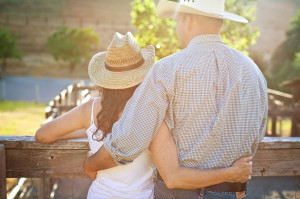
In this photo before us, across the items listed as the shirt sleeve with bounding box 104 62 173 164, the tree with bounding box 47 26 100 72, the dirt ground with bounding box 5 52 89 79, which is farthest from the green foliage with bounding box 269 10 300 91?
the shirt sleeve with bounding box 104 62 173 164

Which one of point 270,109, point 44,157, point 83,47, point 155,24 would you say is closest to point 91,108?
point 44,157

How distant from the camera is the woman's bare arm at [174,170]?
1483mm

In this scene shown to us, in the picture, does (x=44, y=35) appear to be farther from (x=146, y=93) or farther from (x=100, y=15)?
(x=146, y=93)

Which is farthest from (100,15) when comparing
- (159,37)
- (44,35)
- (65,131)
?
(65,131)

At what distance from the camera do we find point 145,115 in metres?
1.41

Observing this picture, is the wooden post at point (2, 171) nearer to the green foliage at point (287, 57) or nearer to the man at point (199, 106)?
the man at point (199, 106)

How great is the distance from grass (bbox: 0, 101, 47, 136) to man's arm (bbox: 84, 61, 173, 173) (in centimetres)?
1244

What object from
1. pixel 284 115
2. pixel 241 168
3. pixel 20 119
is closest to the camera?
pixel 241 168

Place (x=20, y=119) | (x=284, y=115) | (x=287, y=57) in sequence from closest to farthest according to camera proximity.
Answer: (x=284, y=115)
(x=20, y=119)
(x=287, y=57)

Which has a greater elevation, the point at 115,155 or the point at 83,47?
the point at 115,155

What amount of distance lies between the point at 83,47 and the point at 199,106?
47259mm

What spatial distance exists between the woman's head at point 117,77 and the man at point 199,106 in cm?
27

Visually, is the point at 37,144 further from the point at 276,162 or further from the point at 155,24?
the point at 155,24

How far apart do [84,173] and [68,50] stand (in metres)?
46.2
